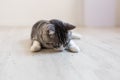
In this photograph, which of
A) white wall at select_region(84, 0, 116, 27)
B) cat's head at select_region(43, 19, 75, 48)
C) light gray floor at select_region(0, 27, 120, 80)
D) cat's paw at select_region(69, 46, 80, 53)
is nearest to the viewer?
light gray floor at select_region(0, 27, 120, 80)

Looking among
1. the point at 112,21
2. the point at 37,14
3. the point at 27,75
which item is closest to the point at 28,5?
the point at 37,14

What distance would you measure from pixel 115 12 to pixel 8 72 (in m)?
2.98

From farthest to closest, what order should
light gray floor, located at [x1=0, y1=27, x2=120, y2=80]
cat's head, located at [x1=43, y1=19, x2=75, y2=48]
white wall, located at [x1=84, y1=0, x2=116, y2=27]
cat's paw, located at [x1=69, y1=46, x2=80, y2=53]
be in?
white wall, located at [x1=84, y1=0, x2=116, y2=27] → cat's paw, located at [x1=69, y1=46, x2=80, y2=53] → cat's head, located at [x1=43, y1=19, x2=75, y2=48] → light gray floor, located at [x1=0, y1=27, x2=120, y2=80]

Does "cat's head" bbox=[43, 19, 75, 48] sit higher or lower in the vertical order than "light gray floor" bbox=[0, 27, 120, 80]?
higher

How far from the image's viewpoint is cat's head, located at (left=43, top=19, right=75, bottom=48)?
176cm

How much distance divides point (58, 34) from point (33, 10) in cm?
229

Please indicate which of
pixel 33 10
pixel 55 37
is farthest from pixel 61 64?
pixel 33 10

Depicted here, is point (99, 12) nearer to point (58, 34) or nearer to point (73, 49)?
point (73, 49)

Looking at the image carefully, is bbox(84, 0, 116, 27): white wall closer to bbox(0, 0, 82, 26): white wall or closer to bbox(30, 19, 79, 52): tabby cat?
bbox(0, 0, 82, 26): white wall

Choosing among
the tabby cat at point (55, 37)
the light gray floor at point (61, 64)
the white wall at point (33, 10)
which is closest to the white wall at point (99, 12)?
the white wall at point (33, 10)

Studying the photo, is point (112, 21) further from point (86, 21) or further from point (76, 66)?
point (76, 66)

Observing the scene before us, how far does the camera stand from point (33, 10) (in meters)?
3.97

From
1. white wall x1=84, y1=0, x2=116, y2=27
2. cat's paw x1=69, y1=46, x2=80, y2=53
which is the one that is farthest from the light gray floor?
white wall x1=84, y1=0, x2=116, y2=27

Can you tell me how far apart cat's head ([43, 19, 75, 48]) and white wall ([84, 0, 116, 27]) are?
2.19 metres
